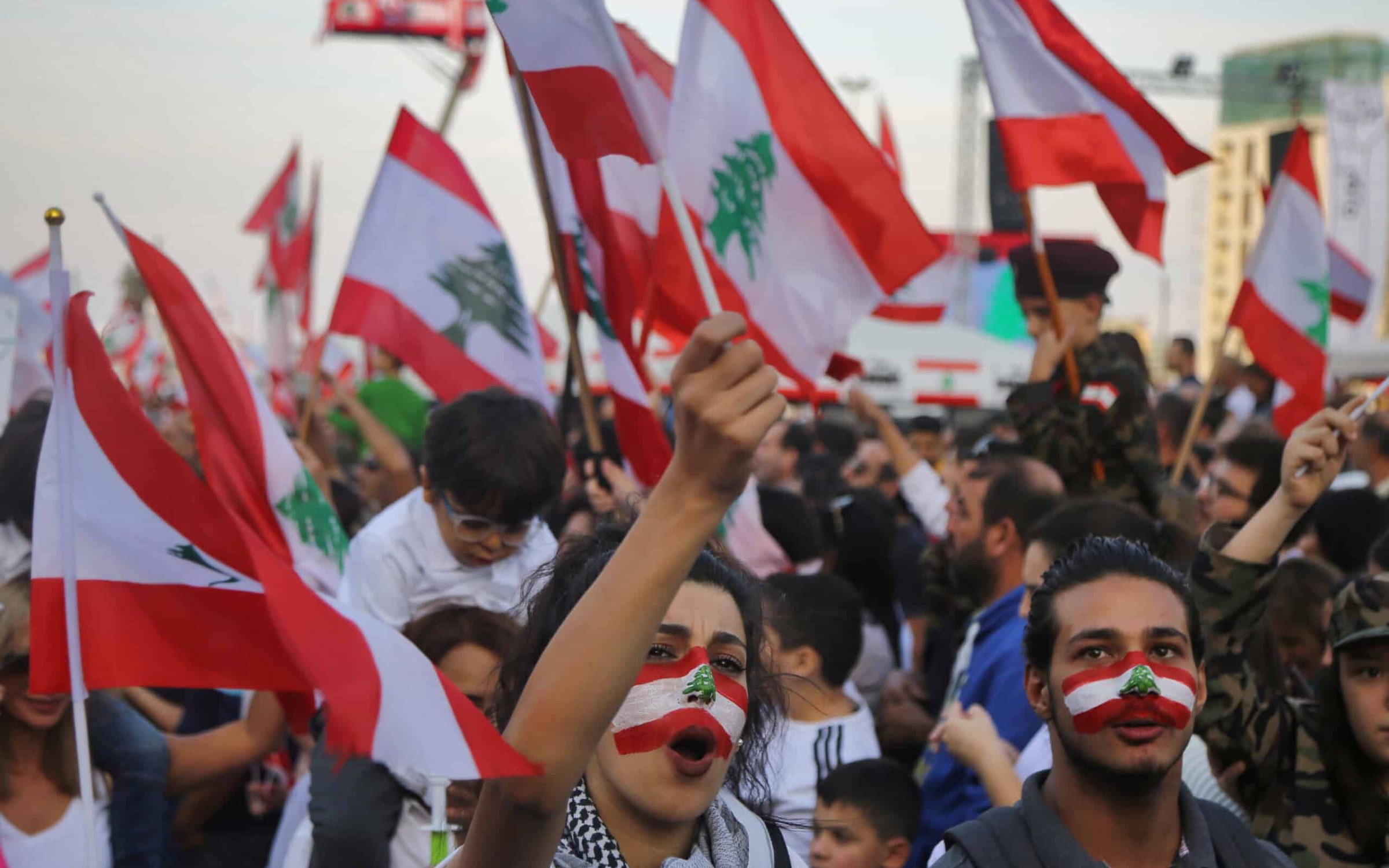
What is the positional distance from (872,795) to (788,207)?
69.8 inches

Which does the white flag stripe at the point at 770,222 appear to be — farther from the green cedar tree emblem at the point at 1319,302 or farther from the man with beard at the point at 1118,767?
the green cedar tree emblem at the point at 1319,302

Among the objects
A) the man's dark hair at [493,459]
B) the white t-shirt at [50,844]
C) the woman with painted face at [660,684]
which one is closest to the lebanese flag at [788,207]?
the man's dark hair at [493,459]

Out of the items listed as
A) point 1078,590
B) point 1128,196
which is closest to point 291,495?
point 1078,590

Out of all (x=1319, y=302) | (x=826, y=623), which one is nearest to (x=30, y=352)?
(x=826, y=623)

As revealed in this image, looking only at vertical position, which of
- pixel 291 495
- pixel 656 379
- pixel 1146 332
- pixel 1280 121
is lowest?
pixel 1146 332

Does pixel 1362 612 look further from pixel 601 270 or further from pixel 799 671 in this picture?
pixel 601 270

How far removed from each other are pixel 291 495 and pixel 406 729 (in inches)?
90.5

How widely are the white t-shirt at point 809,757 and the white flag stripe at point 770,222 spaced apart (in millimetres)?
1063

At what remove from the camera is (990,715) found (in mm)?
A: 3975

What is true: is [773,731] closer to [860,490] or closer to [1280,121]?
[860,490]

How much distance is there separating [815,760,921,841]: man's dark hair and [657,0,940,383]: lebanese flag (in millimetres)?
1213

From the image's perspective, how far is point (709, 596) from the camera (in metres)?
2.45

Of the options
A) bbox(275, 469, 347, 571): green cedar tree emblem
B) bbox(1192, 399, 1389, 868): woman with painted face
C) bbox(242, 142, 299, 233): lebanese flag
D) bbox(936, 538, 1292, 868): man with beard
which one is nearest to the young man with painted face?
bbox(1192, 399, 1389, 868): woman with painted face

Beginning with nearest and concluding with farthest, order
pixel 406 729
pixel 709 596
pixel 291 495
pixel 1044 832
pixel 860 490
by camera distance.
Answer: pixel 406 729 < pixel 709 596 < pixel 1044 832 < pixel 291 495 < pixel 860 490
